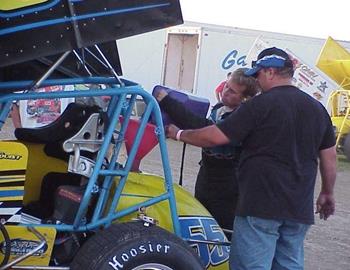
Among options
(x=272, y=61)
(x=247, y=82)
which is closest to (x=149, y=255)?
(x=272, y=61)

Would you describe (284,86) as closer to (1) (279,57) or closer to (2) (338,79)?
(1) (279,57)

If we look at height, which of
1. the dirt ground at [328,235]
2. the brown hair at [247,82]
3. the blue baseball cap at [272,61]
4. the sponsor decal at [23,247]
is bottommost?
the dirt ground at [328,235]

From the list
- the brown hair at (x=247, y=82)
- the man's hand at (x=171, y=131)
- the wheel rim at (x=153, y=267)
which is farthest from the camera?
the brown hair at (x=247, y=82)

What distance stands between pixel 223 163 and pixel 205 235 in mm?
627

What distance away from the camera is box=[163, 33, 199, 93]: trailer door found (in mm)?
18422

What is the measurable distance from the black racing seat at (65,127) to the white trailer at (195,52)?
13.6 meters

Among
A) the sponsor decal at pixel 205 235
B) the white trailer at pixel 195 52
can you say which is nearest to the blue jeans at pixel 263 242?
the sponsor decal at pixel 205 235

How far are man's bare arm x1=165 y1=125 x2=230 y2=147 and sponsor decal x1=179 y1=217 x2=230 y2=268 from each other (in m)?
0.46

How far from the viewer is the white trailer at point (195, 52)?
700 inches

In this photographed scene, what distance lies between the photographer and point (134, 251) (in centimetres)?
347

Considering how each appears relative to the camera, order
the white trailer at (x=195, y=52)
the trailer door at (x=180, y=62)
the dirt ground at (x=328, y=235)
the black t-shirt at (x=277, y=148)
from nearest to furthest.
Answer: the black t-shirt at (x=277, y=148)
the dirt ground at (x=328, y=235)
the white trailer at (x=195, y=52)
the trailer door at (x=180, y=62)

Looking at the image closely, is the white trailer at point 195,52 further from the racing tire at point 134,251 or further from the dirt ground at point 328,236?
the racing tire at point 134,251

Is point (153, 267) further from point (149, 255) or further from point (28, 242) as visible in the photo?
point (28, 242)

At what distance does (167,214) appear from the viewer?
402cm
